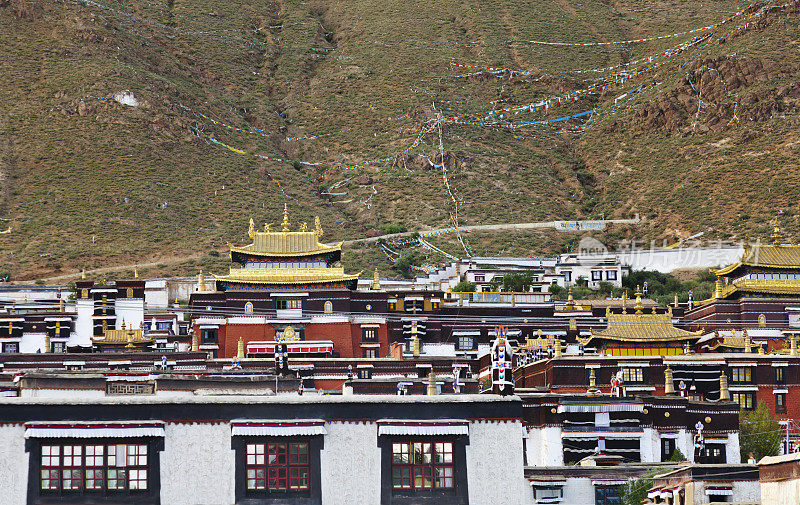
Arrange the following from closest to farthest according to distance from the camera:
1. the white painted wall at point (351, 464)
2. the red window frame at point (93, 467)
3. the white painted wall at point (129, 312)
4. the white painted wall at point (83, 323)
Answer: the red window frame at point (93, 467) < the white painted wall at point (351, 464) < the white painted wall at point (83, 323) < the white painted wall at point (129, 312)

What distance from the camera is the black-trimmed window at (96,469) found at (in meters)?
29.4

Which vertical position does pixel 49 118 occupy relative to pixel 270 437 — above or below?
above

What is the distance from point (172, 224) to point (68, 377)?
9517cm

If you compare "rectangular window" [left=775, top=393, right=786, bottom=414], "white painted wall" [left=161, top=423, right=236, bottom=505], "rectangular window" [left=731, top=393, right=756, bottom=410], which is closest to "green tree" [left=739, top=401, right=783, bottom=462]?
"rectangular window" [left=731, top=393, right=756, bottom=410]

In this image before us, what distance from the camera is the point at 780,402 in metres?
62.7

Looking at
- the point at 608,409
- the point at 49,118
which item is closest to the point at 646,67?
the point at 49,118

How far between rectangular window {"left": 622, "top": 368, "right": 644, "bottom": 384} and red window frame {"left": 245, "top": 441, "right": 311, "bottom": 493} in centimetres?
3296

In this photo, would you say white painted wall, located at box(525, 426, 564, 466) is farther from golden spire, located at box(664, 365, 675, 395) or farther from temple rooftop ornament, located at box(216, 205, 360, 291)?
temple rooftop ornament, located at box(216, 205, 360, 291)

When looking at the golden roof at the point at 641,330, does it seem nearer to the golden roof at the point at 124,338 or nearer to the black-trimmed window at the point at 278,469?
the golden roof at the point at 124,338

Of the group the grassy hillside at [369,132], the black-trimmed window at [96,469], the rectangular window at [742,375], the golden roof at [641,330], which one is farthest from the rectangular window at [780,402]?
the grassy hillside at [369,132]

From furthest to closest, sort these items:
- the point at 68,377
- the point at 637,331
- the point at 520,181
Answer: the point at 520,181 < the point at 637,331 < the point at 68,377

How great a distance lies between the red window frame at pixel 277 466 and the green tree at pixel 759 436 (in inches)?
1047

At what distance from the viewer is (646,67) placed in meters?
181

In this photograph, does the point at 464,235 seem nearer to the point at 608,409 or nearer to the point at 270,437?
the point at 608,409
